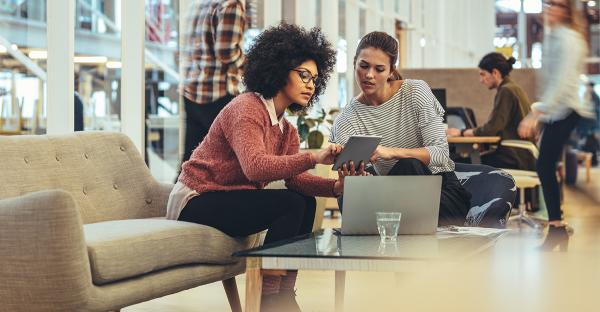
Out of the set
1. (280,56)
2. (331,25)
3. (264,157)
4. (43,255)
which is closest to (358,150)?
(264,157)

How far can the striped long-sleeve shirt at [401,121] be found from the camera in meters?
3.28

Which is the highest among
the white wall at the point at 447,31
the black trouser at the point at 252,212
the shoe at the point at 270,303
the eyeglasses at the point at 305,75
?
the white wall at the point at 447,31

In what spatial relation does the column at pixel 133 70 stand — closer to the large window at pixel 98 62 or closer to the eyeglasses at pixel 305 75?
the large window at pixel 98 62

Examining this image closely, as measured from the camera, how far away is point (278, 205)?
2836 mm

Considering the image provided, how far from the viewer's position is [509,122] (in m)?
6.57

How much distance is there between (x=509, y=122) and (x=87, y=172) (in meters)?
4.08

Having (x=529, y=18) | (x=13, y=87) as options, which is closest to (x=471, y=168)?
(x=13, y=87)

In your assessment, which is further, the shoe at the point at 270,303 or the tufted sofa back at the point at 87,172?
the tufted sofa back at the point at 87,172

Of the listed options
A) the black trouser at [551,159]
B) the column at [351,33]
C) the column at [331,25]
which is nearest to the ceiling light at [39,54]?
the black trouser at [551,159]

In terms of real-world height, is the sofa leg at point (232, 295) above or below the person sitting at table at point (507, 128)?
below

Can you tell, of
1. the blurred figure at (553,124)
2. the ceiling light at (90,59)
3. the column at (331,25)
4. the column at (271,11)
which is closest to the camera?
the blurred figure at (553,124)

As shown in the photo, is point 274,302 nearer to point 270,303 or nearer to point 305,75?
point 270,303

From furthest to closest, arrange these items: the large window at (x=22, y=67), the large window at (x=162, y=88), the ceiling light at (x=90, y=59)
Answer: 1. the large window at (x=162, y=88)
2. the ceiling light at (x=90, y=59)
3. the large window at (x=22, y=67)

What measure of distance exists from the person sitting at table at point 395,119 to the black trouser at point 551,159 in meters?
1.81
